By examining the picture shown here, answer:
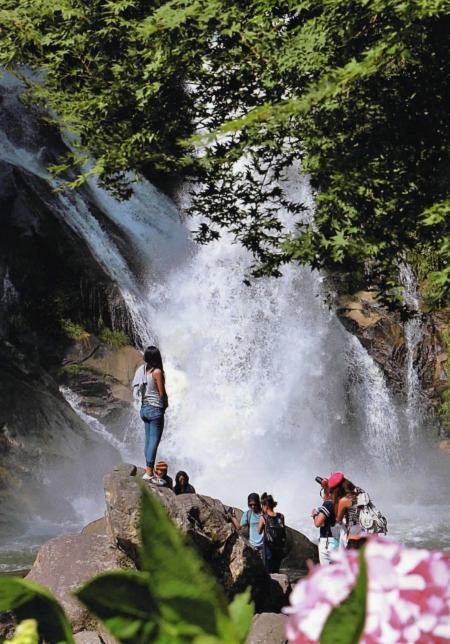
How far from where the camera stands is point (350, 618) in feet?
2.66

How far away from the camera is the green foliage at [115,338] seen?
64.0ft

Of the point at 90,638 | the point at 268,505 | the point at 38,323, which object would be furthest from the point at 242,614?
the point at 38,323

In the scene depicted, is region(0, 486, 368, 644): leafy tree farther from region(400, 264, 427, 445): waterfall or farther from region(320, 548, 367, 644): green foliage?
region(400, 264, 427, 445): waterfall

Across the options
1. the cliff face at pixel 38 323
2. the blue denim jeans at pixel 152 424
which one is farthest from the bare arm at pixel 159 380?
the cliff face at pixel 38 323

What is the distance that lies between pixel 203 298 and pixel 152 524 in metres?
20.7

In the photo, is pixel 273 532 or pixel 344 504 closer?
pixel 344 504

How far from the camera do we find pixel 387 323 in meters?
21.2

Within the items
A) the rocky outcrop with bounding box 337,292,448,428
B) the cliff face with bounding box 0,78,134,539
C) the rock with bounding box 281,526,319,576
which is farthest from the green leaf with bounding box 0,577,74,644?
the rocky outcrop with bounding box 337,292,448,428

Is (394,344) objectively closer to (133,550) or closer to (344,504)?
(344,504)

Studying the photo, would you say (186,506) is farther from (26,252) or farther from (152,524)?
(26,252)

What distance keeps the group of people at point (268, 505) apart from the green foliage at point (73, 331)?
32.8 ft

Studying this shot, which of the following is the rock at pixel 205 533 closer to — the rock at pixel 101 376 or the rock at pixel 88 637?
the rock at pixel 88 637

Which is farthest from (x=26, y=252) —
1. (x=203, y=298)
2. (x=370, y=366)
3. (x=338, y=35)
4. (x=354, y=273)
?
(x=338, y=35)

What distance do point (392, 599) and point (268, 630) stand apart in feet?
22.0
